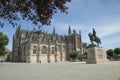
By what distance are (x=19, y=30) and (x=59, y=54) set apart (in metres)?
24.6

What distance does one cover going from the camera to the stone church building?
66.4 meters

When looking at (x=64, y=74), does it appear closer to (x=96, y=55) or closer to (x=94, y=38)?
(x=96, y=55)

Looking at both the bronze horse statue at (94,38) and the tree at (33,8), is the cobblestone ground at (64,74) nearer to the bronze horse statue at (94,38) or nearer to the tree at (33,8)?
the tree at (33,8)

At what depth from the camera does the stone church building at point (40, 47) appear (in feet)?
218


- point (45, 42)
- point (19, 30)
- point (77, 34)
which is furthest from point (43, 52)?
point (77, 34)

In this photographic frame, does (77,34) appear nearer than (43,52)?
No

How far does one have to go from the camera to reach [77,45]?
84.8 metres

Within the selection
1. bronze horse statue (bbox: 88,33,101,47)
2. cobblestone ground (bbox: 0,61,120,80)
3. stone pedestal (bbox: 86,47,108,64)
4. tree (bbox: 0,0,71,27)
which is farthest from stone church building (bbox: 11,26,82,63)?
tree (bbox: 0,0,71,27)

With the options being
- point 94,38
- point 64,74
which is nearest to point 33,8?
point 64,74

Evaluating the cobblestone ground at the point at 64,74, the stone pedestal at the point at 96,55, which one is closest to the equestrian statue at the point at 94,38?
the stone pedestal at the point at 96,55

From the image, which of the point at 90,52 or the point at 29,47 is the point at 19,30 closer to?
the point at 29,47

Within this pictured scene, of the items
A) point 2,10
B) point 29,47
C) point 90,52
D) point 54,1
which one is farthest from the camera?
point 29,47

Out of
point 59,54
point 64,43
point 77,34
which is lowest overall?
point 59,54

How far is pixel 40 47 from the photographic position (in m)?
69.7
